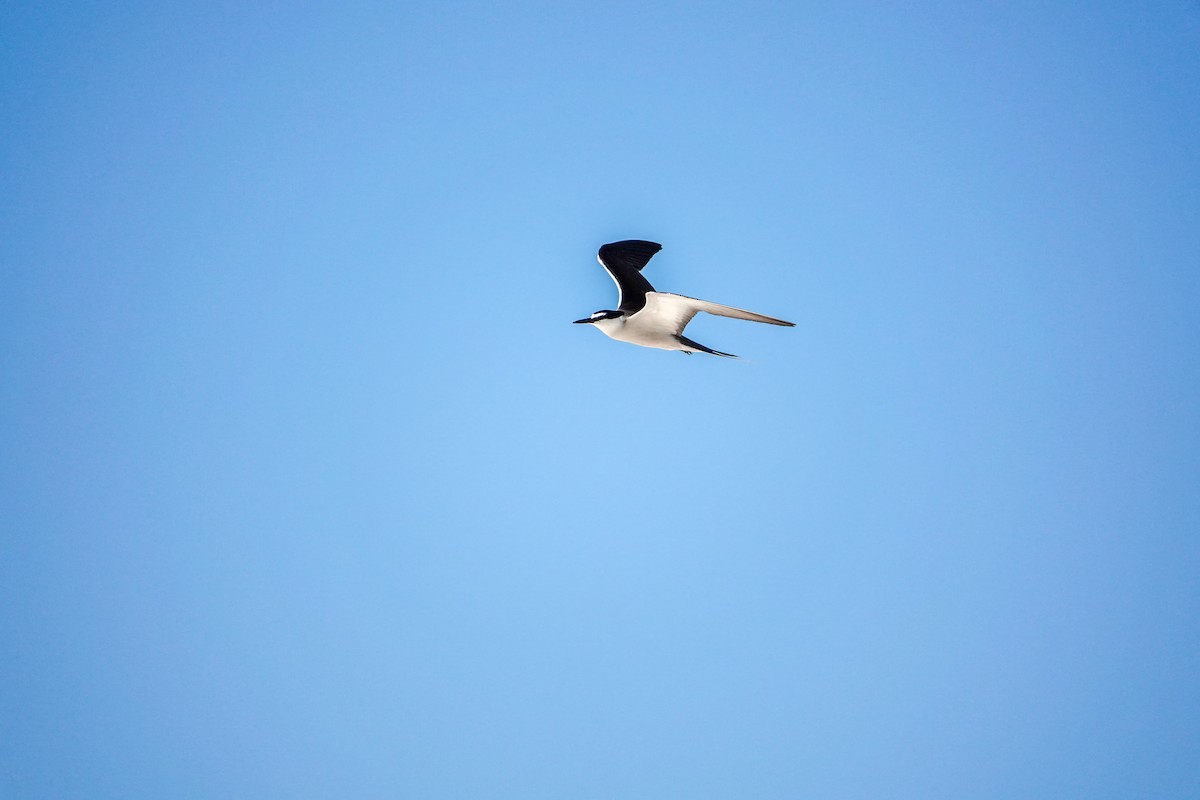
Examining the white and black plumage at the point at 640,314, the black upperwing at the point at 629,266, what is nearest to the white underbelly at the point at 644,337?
the white and black plumage at the point at 640,314

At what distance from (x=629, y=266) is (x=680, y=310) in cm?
83

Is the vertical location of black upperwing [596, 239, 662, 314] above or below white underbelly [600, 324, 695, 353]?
above

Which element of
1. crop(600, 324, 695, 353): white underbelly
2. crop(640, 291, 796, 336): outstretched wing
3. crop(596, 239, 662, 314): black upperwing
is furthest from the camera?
crop(600, 324, 695, 353): white underbelly

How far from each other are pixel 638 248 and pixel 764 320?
3209 millimetres

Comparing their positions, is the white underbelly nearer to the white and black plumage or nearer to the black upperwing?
the white and black plumage

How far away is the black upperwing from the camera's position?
9836mm

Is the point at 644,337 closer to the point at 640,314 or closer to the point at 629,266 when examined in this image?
the point at 640,314

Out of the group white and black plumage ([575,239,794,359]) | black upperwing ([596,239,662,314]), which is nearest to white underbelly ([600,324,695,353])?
white and black plumage ([575,239,794,359])

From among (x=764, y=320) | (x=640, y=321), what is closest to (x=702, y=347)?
(x=640, y=321)

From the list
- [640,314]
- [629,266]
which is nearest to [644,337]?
[640,314]

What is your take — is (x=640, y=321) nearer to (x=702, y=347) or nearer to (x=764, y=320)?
(x=702, y=347)

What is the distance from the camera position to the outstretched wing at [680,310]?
27.4 feet

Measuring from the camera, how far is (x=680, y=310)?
31.9 feet

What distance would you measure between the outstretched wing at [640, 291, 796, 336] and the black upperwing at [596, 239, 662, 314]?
0.62 feet
